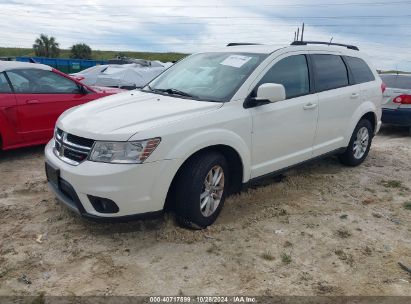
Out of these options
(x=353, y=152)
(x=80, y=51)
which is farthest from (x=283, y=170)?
(x=80, y=51)

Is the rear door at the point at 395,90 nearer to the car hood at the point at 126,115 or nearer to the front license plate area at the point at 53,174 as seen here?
the car hood at the point at 126,115

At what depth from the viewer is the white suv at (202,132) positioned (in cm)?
332

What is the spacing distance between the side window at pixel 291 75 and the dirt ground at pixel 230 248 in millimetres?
1241

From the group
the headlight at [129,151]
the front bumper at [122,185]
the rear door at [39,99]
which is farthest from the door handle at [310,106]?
the rear door at [39,99]

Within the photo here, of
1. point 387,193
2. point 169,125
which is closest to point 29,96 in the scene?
point 169,125

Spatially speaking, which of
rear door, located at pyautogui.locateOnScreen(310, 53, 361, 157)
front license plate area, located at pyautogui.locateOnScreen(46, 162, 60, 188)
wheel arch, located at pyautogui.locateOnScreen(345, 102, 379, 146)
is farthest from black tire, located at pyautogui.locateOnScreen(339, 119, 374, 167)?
A: front license plate area, located at pyautogui.locateOnScreen(46, 162, 60, 188)

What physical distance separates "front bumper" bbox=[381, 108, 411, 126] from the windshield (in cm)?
546

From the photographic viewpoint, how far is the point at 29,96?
5992 mm

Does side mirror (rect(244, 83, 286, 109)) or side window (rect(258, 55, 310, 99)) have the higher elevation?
side window (rect(258, 55, 310, 99))

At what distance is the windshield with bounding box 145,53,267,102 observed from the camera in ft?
13.4

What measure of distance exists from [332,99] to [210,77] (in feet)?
5.70

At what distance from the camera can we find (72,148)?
357 centimetres

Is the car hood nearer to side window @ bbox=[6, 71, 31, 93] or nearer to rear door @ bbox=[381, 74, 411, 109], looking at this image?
side window @ bbox=[6, 71, 31, 93]

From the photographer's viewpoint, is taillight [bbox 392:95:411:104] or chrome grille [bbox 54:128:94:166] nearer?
chrome grille [bbox 54:128:94:166]
